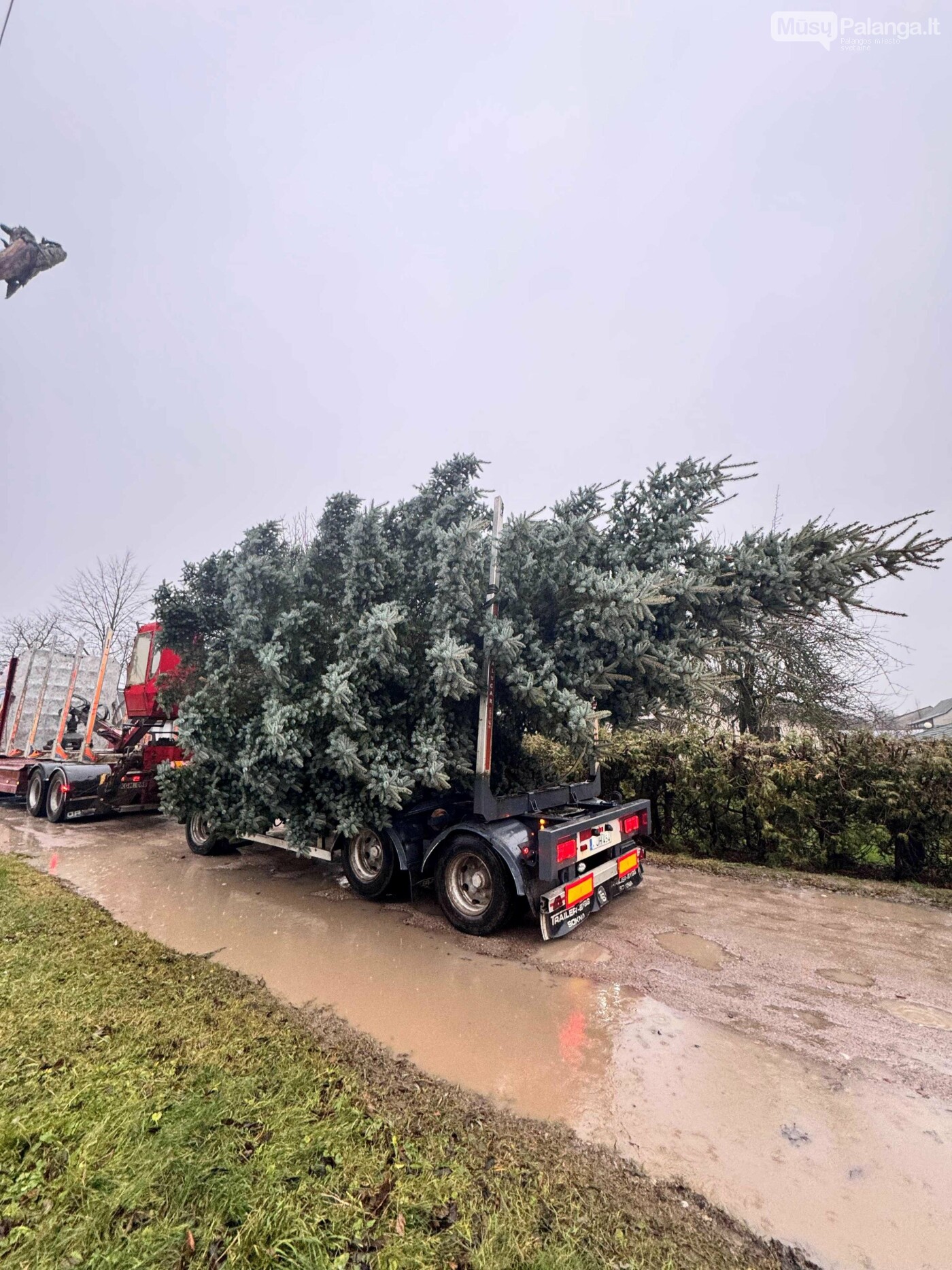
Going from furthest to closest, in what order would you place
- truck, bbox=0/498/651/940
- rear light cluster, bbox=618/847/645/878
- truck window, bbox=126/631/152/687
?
1. truck window, bbox=126/631/152/687
2. rear light cluster, bbox=618/847/645/878
3. truck, bbox=0/498/651/940

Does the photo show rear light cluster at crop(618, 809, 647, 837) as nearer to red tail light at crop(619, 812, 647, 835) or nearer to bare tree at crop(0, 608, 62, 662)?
red tail light at crop(619, 812, 647, 835)

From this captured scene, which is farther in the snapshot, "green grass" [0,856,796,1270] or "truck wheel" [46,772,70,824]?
"truck wheel" [46,772,70,824]

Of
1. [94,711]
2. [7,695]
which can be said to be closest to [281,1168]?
[94,711]

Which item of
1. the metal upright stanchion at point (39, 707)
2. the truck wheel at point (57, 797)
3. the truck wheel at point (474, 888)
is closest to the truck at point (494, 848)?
the truck wheel at point (474, 888)

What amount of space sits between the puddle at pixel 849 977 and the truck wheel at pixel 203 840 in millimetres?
6685

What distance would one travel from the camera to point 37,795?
1080 cm

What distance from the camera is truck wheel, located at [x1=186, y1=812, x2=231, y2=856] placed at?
7914mm

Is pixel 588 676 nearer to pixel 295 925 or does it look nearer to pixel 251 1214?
pixel 295 925

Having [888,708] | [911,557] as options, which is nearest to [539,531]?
[911,557]

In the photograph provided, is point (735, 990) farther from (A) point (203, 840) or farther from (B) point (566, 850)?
(A) point (203, 840)

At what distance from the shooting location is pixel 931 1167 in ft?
8.25

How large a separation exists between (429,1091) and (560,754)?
15.5 feet

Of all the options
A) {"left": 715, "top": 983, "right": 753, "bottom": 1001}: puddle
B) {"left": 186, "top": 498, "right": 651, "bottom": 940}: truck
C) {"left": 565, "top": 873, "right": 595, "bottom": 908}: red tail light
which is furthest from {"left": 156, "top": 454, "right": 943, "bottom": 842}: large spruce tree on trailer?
{"left": 715, "top": 983, "right": 753, "bottom": 1001}: puddle

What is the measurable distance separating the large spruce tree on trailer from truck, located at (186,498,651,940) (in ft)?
0.80
